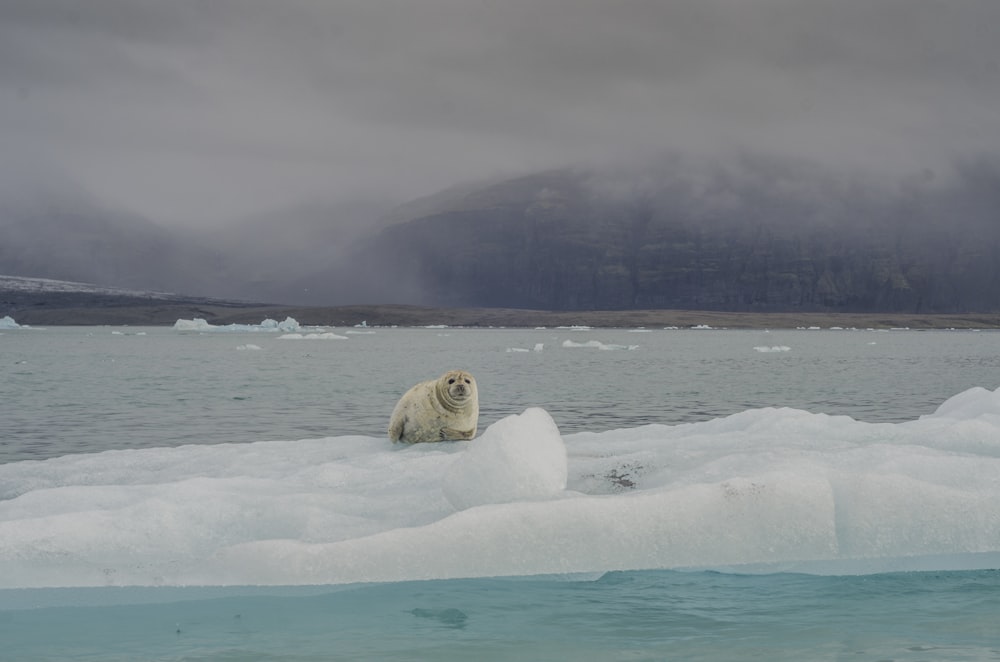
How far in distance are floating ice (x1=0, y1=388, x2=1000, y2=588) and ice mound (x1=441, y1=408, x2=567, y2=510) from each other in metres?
0.01

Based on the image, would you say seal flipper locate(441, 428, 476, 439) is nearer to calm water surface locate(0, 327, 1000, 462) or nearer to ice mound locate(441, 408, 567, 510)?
calm water surface locate(0, 327, 1000, 462)

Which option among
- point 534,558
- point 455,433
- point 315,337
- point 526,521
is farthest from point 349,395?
point 315,337

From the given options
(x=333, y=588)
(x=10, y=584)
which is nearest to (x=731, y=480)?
(x=333, y=588)

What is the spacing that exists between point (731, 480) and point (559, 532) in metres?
1.33

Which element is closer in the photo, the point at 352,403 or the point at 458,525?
the point at 458,525

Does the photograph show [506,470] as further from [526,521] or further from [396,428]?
[396,428]

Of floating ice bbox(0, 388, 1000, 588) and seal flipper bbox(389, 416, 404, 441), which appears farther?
seal flipper bbox(389, 416, 404, 441)

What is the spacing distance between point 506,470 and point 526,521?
2.67 ft

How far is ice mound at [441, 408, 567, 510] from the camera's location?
265 inches

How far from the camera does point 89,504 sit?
279 inches

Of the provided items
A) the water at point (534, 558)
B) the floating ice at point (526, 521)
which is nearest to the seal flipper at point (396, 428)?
the water at point (534, 558)

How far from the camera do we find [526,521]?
6004mm

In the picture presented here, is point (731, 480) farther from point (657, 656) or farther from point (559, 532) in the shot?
point (657, 656)

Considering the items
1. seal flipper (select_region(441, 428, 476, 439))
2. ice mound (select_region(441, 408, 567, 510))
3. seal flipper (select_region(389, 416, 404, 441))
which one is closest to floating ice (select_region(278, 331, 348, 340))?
seal flipper (select_region(441, 428, 476, 439))
